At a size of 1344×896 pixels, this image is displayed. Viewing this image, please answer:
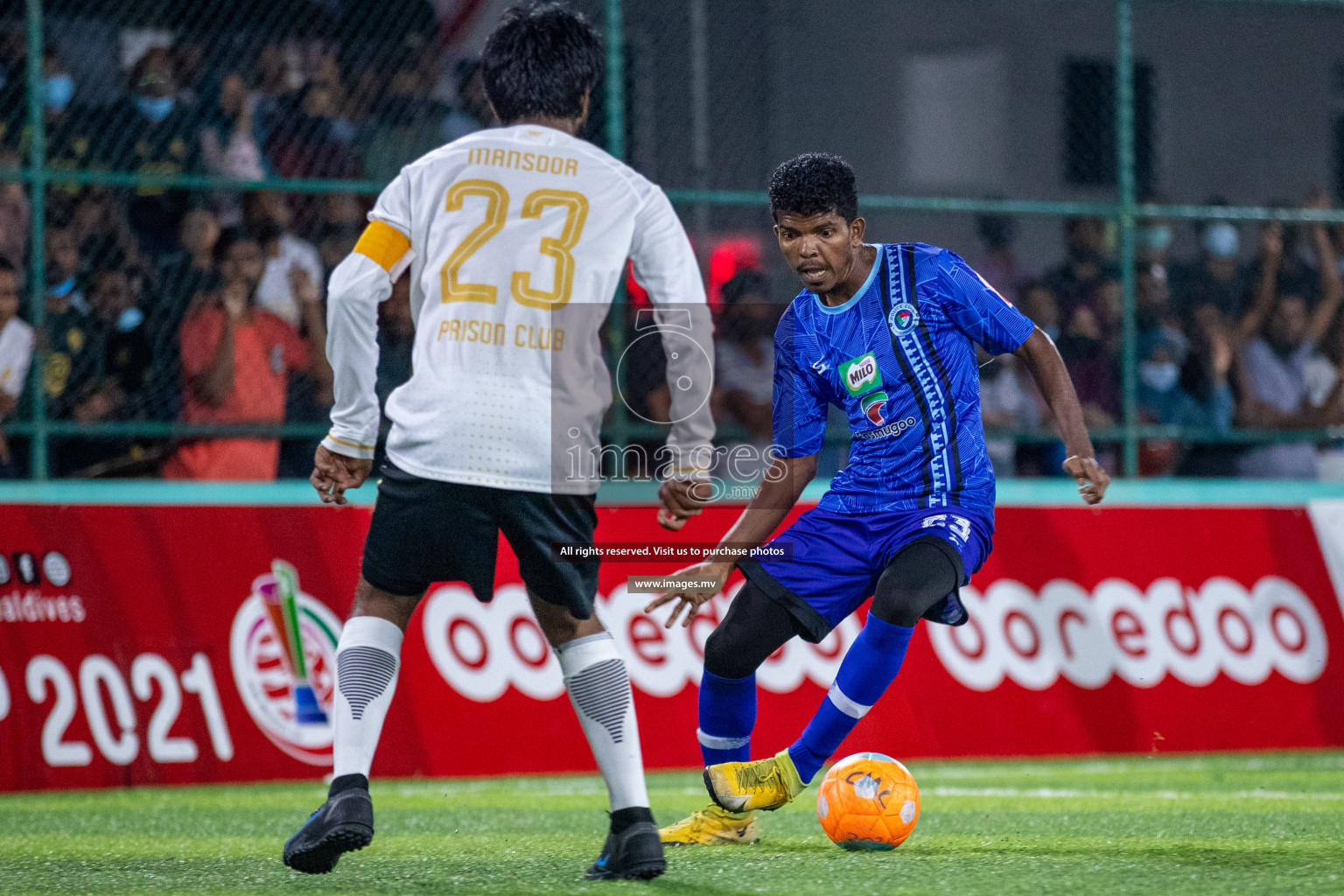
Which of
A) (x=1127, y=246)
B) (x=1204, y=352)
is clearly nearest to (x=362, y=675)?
(x=1127, y=246)

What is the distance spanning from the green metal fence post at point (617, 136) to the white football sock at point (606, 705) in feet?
15.2

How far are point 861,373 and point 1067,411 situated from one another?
1.98 feet

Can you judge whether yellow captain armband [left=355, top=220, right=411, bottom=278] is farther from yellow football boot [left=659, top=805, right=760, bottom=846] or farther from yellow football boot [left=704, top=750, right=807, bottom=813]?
yellow football boot [left=659, top=805, right=760, bottom=846]

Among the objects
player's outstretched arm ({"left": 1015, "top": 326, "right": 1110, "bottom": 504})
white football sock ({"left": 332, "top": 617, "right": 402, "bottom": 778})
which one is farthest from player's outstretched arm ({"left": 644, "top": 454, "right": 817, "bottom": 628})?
white football sock ({"left": 332, "top": 617, "right": 402, "bottom": 778})

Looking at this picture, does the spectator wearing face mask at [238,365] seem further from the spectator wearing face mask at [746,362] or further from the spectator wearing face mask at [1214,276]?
the spectator wearing face mask at [1214,276]

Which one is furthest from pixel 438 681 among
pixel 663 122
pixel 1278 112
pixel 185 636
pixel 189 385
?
pixel 1278 112

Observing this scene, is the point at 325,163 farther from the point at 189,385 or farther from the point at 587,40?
the point at 587,40

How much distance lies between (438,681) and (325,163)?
2882 mm

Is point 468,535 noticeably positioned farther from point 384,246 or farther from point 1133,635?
point 1133,635

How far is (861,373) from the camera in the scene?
502cm

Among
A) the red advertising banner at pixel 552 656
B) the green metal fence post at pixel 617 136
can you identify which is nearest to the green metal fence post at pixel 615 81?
the green metal fence post at pixel 617 136

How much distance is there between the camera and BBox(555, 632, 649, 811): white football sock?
13.7 feet

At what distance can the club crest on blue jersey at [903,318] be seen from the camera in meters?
5.02

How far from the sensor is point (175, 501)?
26.2ft
